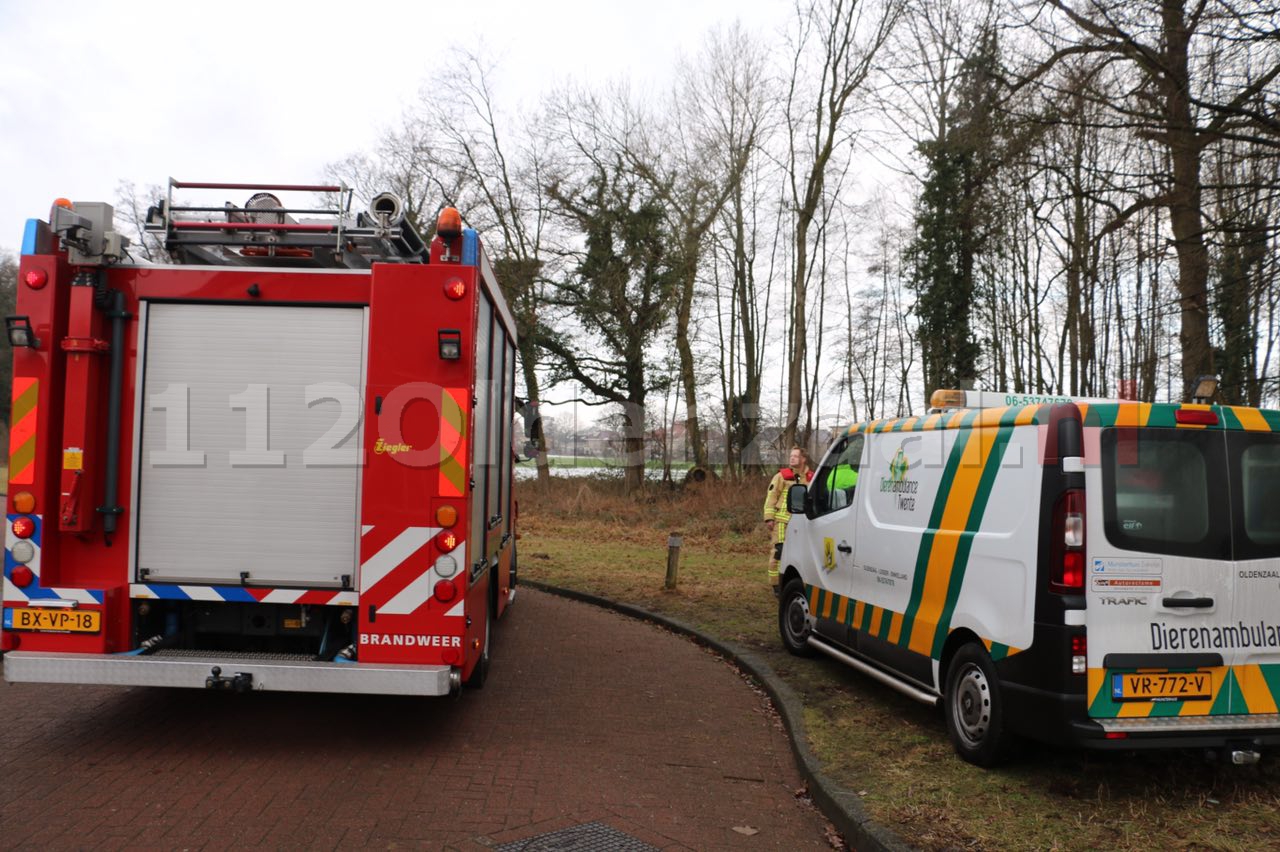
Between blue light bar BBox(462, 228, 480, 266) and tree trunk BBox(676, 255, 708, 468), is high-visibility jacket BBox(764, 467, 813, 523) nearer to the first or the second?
blue light bar BBox(462, 228, 480, 266)

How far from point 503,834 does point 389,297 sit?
9.60ft

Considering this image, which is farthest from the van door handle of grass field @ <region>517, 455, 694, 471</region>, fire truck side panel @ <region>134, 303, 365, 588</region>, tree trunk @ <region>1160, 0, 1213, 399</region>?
grass field @ <region>517, 455, 694, 471</region>

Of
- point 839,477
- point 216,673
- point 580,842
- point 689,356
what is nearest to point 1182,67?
point 839,477

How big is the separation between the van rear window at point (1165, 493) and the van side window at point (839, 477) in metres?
2.72

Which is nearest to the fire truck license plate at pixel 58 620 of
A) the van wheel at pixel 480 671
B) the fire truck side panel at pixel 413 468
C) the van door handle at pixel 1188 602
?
the fire truck side panel at pixel 413 468

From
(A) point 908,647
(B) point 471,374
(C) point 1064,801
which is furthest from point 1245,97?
(B) point 471,374

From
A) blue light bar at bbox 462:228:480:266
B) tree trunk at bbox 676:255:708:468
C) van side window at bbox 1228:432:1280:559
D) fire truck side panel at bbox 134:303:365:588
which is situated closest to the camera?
van side window at bbox 1228:432:1280:559

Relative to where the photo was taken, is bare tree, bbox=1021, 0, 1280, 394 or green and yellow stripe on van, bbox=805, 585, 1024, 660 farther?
bare tree, bbox=1021, 0, 1280, 394

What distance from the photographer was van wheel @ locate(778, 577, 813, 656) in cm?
825

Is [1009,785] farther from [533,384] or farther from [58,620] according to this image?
[533,384]

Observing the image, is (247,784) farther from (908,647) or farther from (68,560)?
(908,647)

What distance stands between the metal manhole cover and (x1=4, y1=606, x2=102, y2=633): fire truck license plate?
106 inches

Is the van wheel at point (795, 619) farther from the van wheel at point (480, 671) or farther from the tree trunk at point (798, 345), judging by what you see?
the tree trunk at point (798, 345)

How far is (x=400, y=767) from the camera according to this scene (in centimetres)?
527
